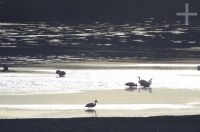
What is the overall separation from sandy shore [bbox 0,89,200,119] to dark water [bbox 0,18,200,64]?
15040mm

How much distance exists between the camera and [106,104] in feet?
88.6

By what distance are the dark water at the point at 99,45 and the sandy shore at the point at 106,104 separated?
49.3 feet

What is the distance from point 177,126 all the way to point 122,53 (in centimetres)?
2929

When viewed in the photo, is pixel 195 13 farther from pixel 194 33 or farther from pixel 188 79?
pixel 188 79

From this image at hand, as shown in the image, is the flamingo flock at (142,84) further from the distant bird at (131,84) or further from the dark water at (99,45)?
the dark water at (99,45)

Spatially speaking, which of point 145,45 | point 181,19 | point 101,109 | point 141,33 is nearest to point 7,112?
point 101,109

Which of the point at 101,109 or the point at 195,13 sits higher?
the point at 195,13

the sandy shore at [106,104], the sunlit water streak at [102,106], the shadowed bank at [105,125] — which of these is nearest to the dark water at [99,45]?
the sandy shore at [106,104]

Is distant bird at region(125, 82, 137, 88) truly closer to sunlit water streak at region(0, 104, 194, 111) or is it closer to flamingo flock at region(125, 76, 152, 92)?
flamingo flock at region(125, 76, 152, 92)

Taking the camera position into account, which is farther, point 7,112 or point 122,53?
point 122,53

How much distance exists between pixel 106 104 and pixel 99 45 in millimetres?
30395

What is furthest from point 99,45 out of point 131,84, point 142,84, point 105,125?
point 105,125

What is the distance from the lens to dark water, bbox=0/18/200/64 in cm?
4753

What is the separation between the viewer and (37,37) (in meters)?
64.3
